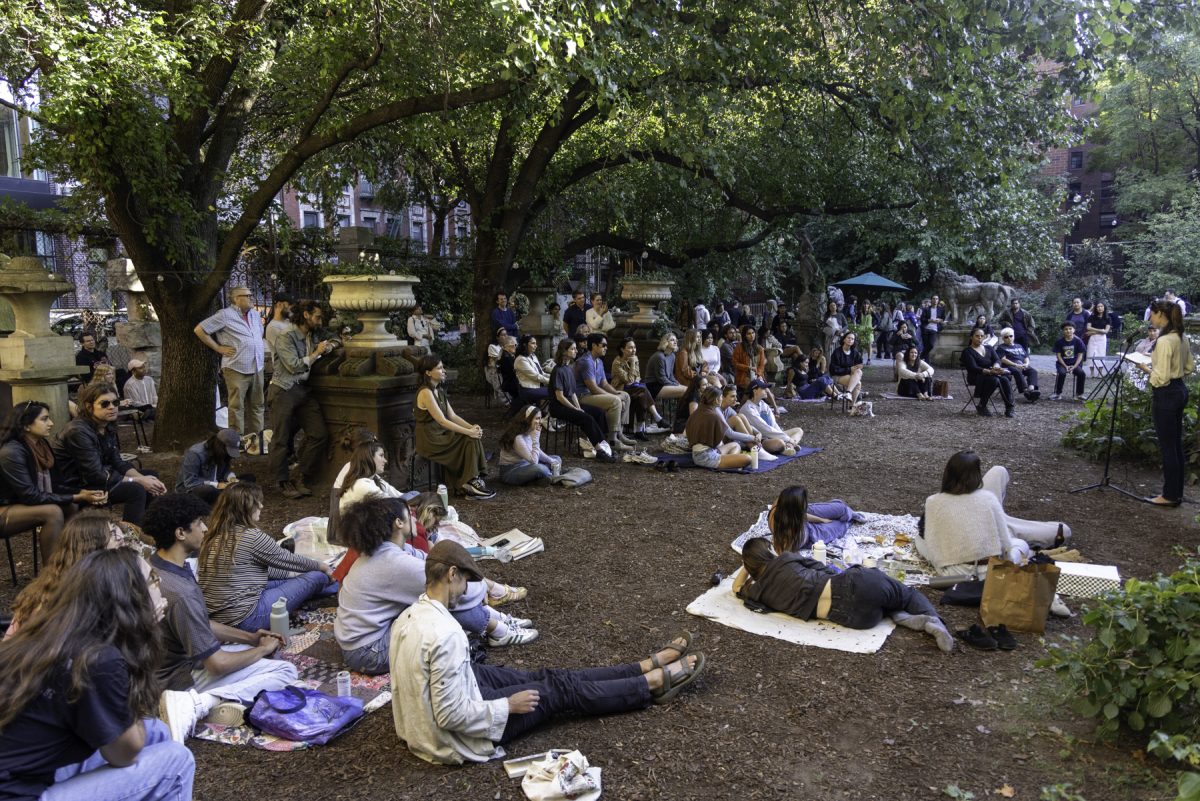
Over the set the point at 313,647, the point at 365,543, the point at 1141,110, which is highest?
the point at 1141,110

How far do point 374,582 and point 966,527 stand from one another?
11.9ft

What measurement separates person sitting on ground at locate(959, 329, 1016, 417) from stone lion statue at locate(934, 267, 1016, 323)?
6.07 m

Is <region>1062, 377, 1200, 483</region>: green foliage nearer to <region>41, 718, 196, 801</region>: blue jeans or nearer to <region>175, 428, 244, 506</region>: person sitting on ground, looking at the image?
<region>175, 428, 244, 506</region>: person sitting on ground

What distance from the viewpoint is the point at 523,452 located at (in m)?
8.34

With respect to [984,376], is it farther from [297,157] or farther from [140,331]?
[140,331]

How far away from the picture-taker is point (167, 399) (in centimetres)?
937

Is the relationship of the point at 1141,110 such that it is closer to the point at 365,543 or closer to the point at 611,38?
the point at 611,38

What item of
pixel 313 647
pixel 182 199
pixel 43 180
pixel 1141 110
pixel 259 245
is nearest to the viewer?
pixel 313 647

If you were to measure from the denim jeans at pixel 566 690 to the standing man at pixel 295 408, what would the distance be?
451 cm

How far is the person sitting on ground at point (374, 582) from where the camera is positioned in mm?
4320

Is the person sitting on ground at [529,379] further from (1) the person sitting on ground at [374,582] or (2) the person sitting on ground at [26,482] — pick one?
(1) the person sitting on ground at [374,582]

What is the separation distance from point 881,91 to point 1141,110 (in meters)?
21.2

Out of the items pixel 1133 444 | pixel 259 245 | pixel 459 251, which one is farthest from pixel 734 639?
pixel 459 251

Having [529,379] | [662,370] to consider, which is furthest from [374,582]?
[662,370]
